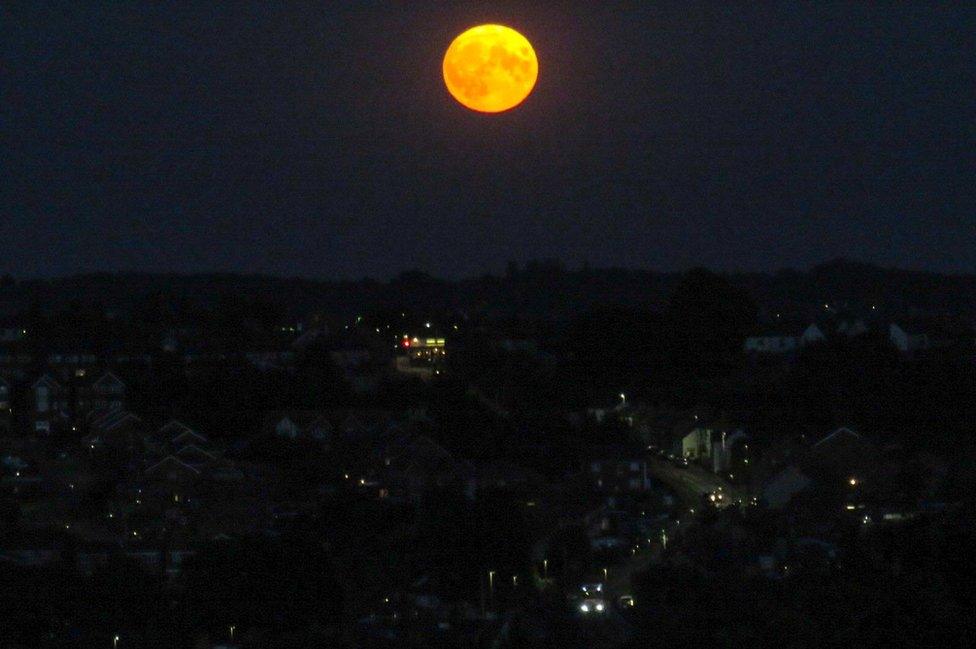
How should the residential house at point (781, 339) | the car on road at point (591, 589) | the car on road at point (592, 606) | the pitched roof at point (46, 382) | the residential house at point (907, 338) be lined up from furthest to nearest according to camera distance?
1. the residential house at point (907, 338)
2. the residential house at point (781, 339)
3. the pitched roof at point (46, 382)
4. the car on road at point (591, 589)
5. the car on road at point (592, 606)

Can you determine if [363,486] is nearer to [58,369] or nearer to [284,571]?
[284,571]

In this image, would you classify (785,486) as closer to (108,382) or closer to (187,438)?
(187,438)

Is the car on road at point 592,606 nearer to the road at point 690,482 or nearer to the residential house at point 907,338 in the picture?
the road at point 690,482

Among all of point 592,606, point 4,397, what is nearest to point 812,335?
point 4,397

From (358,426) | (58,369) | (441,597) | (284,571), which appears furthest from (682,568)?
(58,369)

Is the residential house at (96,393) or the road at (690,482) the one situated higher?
the residential house at (96,393)

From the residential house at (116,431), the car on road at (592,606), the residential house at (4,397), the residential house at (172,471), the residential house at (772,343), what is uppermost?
the residential house at (772,343)

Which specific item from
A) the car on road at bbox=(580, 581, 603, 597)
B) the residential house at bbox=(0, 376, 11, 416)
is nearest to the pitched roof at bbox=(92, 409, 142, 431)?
the residential house at bbox=(0, 376, 11, 416)

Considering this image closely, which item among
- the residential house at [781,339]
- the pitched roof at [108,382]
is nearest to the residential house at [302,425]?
the pitched roof at [108,382]

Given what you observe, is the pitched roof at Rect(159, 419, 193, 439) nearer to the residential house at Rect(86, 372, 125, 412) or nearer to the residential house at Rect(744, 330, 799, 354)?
the residential house at Rect(86, 372, 125, 412)

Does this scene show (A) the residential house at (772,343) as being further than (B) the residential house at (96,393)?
Yes

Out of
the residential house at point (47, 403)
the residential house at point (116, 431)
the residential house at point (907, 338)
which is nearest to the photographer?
the residential house at point (116, 431)
